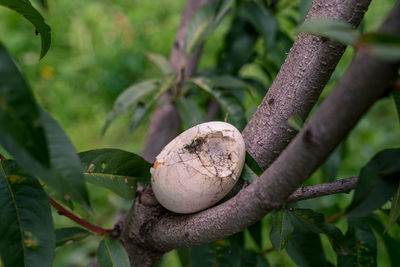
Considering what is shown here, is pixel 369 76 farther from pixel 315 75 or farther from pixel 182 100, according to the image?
pixel 182 100

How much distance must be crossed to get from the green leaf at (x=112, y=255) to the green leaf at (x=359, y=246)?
406mm

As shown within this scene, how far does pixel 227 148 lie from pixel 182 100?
1.68 ft

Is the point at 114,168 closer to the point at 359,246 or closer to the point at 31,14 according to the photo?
the point at 31,14

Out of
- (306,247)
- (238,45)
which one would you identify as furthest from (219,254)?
(238,45)

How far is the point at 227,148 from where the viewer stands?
693mm

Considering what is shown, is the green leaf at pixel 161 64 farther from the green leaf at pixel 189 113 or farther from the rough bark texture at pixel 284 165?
the rough bark texture at pixel 284 165

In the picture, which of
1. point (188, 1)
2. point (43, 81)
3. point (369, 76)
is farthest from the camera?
point (43, 81)

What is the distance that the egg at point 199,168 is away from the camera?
2.22 ft

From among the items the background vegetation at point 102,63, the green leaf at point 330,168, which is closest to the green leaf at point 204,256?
the green leaf at point 330,168

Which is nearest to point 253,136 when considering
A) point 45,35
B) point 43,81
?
point 45,35

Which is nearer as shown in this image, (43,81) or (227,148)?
(227,148)

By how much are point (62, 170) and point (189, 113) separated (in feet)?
2.19

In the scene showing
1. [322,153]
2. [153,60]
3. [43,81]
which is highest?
[322,153]

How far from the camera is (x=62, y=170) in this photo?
48 centimetres
